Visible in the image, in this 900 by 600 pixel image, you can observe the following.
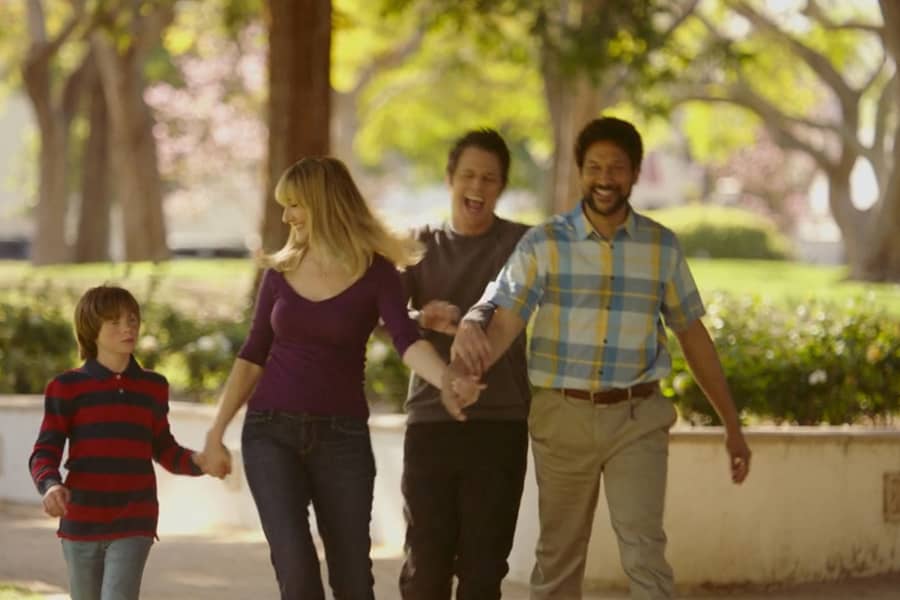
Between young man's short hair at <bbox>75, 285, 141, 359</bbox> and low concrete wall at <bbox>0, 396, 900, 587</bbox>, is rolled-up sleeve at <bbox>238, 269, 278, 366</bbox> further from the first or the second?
low concrete wall at <bbox>0, 396, 900, 587</bbox>

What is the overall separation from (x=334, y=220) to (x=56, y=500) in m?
1.23

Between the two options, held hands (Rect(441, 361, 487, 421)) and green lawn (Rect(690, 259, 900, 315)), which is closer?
held hands (Rect(441, 361, 487, 421))

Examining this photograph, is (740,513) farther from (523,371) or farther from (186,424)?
(186,424)

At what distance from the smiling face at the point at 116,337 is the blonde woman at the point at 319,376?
1.22 ft

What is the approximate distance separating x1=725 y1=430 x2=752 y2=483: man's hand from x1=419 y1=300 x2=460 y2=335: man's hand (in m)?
1.04

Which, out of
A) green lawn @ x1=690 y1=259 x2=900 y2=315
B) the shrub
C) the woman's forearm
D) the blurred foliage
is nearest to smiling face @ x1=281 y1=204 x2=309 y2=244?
the woman's forearm

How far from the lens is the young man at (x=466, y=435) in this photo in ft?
23.3

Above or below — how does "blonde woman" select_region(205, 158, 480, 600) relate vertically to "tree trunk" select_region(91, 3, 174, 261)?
below

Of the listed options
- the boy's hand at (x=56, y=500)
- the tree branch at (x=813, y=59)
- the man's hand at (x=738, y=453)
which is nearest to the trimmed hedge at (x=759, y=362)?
the man's hand at (x=738, y=453)

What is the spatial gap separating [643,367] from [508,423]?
0.60 metres

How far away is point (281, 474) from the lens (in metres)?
6.35

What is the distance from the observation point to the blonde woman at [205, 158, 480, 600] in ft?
20.9

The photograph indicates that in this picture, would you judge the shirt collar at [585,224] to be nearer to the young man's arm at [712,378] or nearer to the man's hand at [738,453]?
the young man's arm at [712,378]

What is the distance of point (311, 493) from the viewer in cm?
646
